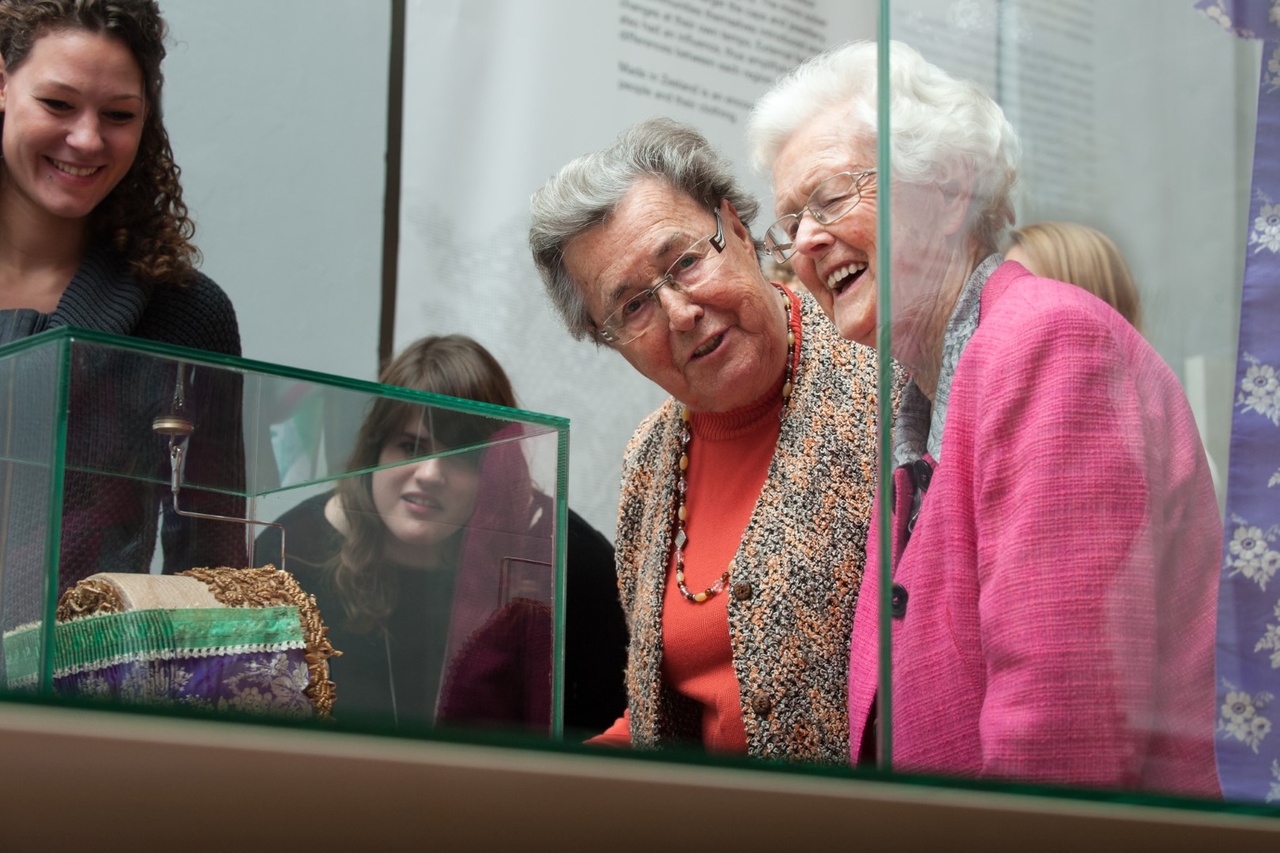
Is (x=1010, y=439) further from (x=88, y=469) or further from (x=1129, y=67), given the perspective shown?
(x=88, y=469)

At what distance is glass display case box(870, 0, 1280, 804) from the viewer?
0.82m

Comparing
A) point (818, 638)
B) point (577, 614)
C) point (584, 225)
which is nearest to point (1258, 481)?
point (818, 638)

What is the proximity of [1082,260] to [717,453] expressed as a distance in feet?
3.65

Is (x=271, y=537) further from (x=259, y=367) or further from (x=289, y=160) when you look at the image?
(x=289, y=160)

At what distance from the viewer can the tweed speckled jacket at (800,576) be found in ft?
5.51

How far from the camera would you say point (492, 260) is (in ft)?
10.5

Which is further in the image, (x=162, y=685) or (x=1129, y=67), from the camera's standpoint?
(x=162, y=685)

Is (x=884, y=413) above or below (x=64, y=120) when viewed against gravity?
below

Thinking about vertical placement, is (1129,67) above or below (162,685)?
above

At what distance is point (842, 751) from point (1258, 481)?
3.00 ft

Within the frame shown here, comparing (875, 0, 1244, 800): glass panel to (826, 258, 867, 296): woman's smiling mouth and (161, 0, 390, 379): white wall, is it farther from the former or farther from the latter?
(161, 0, 390, 379): white wall

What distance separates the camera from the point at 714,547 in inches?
73.9

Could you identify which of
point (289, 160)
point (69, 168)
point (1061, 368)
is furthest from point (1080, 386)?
point (289, 160)

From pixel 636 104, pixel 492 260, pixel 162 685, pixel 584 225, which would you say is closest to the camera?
pixel 162 685
